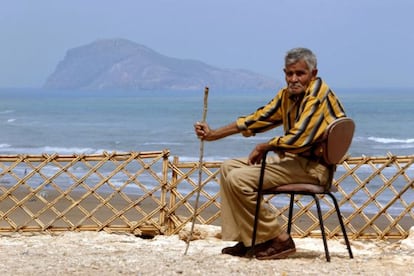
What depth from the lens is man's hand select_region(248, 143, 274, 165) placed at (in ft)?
12.8

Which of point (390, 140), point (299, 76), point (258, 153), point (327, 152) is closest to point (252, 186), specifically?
point (258, 153)

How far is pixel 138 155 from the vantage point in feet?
17.4

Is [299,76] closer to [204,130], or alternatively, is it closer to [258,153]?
[258,153]

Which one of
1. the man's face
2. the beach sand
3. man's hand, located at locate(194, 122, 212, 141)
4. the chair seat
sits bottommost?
the beach sand

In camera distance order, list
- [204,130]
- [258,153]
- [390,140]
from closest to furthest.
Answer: [258,153] < [204,130] < [390,140]

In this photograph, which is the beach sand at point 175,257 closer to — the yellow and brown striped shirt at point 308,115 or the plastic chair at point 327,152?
the plastic chair at point 327,152

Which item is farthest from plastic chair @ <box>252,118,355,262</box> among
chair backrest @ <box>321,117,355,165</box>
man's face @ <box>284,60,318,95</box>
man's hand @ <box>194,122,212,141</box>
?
man's hand @ <box>194,122,212,141</box>

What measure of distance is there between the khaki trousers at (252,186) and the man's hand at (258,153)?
0.03 meters

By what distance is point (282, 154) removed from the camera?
402 cm

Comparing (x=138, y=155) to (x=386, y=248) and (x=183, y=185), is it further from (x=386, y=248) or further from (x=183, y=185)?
(x=183, y=185)

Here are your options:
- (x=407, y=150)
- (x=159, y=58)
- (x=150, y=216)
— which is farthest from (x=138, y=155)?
(x=159, y=58)

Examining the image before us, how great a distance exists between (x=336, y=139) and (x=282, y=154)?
0.29m

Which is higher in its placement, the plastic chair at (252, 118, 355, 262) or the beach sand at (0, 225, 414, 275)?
the plastic chair at (252, 118, 355, 262)

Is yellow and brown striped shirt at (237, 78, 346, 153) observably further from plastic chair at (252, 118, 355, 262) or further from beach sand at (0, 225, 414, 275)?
beach sand at (0, 225, 414, 275)
